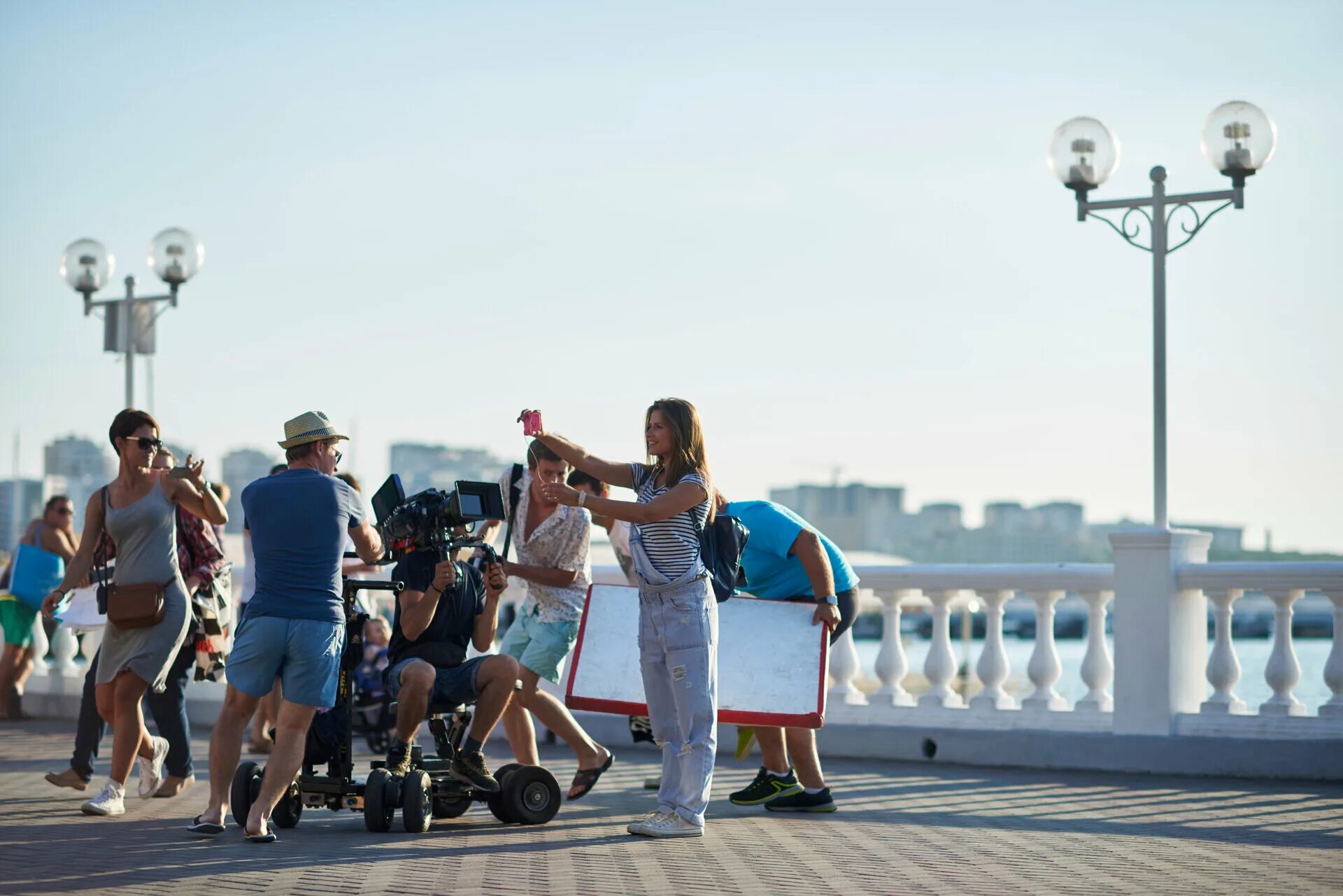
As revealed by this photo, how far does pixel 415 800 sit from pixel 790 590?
7.50 ft

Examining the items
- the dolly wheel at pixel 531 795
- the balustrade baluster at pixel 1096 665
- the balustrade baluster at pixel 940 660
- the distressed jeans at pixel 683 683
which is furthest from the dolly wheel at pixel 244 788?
the balustrade baluster at pixel 1096 665

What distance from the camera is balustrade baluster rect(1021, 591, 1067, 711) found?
10797 millimetres

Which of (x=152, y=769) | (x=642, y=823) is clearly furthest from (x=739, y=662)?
(x=152, y=769)

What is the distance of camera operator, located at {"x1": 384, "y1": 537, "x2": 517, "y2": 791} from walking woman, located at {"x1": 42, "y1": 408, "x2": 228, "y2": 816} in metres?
1.21

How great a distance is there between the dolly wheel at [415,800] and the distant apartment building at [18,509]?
84566 mm

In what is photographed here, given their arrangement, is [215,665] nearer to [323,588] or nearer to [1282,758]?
[323,588]

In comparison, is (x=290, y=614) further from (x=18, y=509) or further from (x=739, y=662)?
(x=18, y=509)

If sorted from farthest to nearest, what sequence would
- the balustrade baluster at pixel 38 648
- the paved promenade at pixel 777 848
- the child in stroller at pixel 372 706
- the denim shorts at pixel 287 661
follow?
the balustrade baluster at pixel 38 648
the child in stroller at pixel 372 706
the denim shorts at pixel 287 661
the paved promenade at pixel 777 848

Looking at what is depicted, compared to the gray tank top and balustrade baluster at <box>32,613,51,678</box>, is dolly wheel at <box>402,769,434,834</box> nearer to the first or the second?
the gray tank top

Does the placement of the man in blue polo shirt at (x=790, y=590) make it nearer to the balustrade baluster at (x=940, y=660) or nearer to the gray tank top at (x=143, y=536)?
the balustrade baluster at (x=940, y=660)

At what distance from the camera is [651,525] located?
783cm

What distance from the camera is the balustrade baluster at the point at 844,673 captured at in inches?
448

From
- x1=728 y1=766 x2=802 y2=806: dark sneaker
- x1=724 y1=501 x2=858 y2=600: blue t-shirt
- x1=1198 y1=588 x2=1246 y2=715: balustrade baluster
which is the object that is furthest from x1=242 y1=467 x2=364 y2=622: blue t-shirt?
x1=1198 y1=588 x2=1246 y2=715: balustrade baluster

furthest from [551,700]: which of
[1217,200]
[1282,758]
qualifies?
[1217,200]
